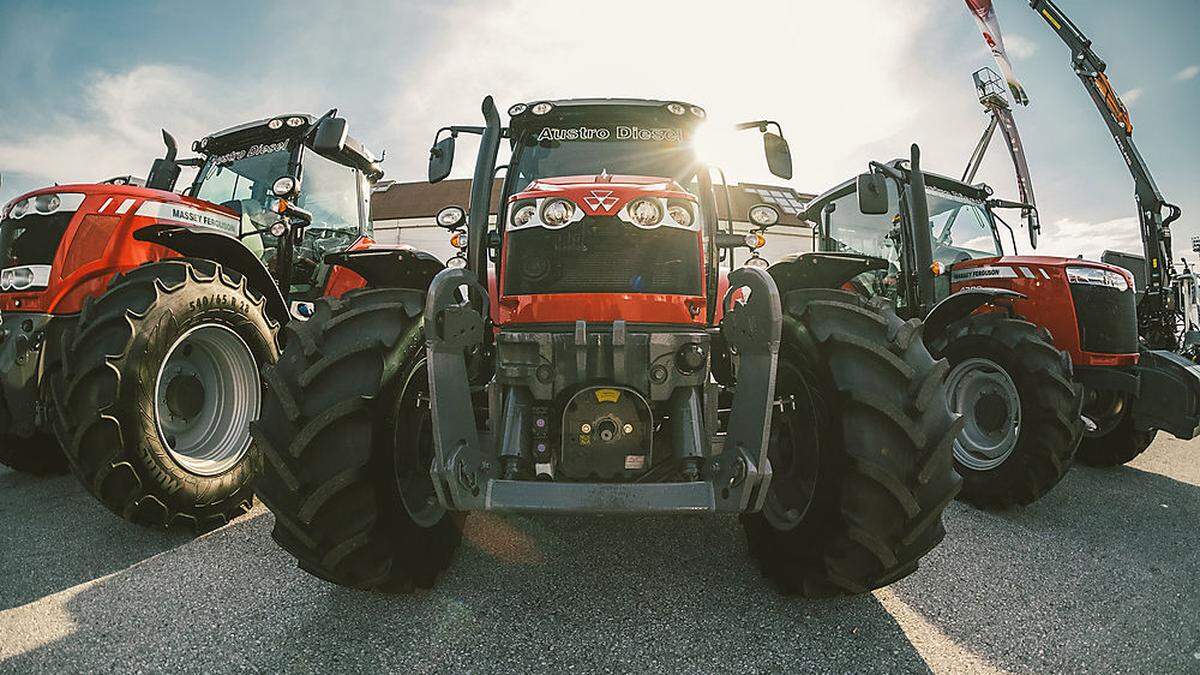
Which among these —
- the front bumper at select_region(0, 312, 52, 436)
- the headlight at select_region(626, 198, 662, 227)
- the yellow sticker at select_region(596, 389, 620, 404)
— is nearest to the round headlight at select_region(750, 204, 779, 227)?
the headlight at select_region(626, 198, 662, 227)

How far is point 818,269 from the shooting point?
3.06 m

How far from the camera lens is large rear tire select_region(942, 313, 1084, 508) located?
3.41 m

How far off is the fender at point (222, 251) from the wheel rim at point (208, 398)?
50 cm

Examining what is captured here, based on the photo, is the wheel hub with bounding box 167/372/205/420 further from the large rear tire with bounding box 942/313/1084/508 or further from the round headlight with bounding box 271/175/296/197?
the large rear tire with bounding box 942/313/1084/508

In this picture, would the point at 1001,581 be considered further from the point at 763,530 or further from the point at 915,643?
the point at 763,530

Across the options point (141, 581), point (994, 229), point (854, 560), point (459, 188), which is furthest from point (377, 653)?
point (459, 188)

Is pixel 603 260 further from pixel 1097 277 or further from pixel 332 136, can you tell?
pixel 1097 277

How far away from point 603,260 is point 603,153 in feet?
3.13

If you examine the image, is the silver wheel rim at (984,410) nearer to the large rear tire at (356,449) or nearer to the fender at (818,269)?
the fender at (818,269)

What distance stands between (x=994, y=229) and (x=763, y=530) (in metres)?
4.76

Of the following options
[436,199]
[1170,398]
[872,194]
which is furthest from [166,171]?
[436,199]

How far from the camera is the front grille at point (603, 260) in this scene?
2289mm

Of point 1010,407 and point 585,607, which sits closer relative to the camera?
point 585,607

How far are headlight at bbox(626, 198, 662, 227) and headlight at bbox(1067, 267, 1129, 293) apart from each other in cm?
381
